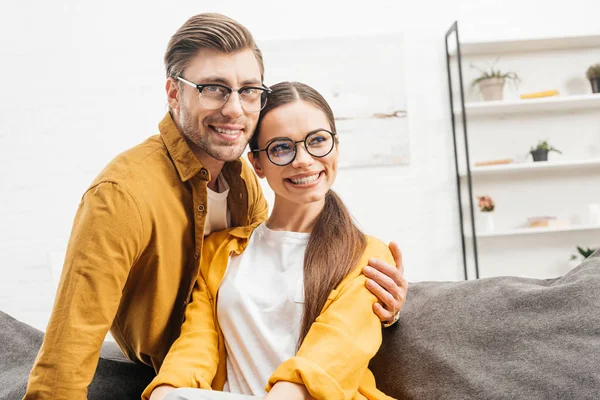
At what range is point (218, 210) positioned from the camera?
5.34 ft

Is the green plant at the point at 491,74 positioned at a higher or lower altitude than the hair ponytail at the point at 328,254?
higher

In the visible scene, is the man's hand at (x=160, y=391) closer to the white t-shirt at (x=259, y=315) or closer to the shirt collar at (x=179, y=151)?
the white t-shirt at (x=259, y=315)

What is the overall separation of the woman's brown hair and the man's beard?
6 cm

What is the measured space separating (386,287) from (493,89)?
2661mm

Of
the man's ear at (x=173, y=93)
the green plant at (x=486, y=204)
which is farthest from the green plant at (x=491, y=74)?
the man's ear at (x=173, y=93)

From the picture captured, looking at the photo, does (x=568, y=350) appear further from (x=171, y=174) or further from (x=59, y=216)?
(x=59, y=216)

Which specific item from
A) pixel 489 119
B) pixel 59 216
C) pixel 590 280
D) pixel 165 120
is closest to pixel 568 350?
pixel 590 280

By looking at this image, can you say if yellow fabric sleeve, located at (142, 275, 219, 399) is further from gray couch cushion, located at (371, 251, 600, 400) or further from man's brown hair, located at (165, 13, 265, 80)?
man's brown hair, located at (165, 13, 265, 80)

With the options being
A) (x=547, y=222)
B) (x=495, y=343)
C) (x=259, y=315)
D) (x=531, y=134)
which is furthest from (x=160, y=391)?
(x=531, y=134)

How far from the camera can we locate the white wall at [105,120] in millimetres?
3730

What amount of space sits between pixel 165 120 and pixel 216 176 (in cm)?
21

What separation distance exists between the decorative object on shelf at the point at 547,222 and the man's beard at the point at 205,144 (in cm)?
271

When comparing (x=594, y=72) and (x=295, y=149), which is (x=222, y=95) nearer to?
(x=295, y=149)

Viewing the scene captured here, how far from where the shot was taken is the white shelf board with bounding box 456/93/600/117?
3.52 metres
